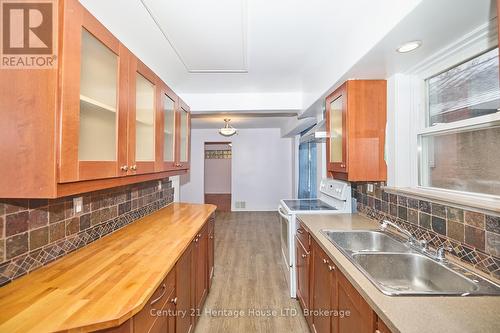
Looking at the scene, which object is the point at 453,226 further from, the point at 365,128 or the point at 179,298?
the point at 179,298

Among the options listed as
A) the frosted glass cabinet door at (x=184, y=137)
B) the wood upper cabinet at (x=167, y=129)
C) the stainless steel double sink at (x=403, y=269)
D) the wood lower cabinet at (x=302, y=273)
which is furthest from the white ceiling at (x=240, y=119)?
the stainless steel double sink at (x=403, y=269)

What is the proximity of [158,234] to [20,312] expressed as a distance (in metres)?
0.95

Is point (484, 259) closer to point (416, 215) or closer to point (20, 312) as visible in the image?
point (416, 215)

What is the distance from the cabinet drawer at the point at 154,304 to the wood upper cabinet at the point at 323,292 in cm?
93

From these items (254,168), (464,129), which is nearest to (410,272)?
(464,129)

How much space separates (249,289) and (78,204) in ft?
6.51

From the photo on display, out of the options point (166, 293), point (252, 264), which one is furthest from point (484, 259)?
point (252, 264)

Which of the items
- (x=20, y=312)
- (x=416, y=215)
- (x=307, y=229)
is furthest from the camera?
(x=307, y=229)

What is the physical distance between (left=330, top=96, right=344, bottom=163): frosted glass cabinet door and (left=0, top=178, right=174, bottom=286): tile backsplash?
1.96m

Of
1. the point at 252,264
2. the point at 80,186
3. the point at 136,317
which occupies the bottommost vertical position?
the point at 252,264

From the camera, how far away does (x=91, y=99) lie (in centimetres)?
117

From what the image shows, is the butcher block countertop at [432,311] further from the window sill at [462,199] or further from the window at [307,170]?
the window at [307,170]

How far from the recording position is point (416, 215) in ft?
5.34

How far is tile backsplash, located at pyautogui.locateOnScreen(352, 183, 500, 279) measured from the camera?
1.13m
